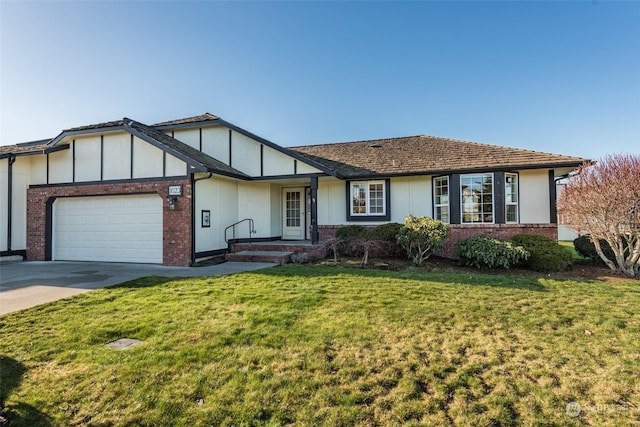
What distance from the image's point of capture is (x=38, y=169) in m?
12.6

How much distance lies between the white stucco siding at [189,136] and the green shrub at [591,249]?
1452cm

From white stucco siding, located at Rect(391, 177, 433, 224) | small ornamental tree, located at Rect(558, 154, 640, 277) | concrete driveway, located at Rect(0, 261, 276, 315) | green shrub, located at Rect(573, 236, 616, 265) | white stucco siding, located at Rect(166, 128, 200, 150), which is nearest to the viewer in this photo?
concrete driveway, located at Rect(0, 261, 276, 315)

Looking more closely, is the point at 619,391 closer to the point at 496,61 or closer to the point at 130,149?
the point at 496,61

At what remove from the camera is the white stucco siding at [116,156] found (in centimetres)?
1138

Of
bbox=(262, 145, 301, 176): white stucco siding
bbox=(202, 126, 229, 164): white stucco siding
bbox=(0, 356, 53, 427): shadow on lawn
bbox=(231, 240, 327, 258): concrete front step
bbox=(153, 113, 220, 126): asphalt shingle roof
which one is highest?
bbox=(153, 113, 220, 126): asphalt shingle roof

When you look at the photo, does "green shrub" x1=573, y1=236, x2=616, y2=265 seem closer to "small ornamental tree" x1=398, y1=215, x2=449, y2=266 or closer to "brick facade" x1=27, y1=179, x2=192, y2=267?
"small ornamental tree" x1=398, y1=215, x2=449, y2=266

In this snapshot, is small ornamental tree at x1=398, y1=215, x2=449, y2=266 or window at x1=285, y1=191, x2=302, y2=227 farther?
window at x1=285, y1=191, x2=302, y2=227

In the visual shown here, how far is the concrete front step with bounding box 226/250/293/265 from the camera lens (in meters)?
10.9

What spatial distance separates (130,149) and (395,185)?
1009 cm

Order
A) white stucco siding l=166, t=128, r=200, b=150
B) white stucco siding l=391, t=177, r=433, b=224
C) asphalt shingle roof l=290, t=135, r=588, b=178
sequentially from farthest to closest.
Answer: white stucco siding l=166, t=128, r=200, b=150, white stucco siding l=391, t=177, r=433, b=224, asphalt shingle roof l=290, t=135, r=588, b=178

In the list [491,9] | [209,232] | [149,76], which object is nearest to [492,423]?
[209,232]

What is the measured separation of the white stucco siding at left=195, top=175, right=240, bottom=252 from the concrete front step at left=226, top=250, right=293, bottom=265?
0.88 meters

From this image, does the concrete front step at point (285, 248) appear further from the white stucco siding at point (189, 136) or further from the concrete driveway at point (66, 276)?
the white stucco siding at point (189, 136)

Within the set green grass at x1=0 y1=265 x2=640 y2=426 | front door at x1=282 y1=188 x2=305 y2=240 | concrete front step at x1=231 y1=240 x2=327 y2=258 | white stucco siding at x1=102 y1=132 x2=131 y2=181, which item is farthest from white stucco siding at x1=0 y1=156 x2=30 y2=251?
front door at x1=282 y1=188 x2=305 y2=240
